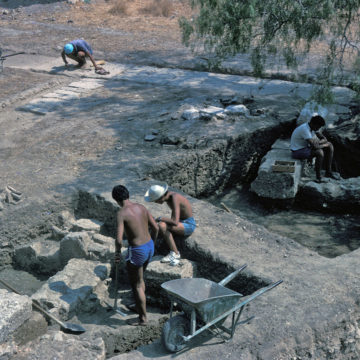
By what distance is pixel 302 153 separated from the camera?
29.8ft

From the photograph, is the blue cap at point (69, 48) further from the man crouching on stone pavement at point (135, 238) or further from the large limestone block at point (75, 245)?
the man crouching on stone pavement at point (135, 238)

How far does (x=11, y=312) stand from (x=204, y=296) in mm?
1741

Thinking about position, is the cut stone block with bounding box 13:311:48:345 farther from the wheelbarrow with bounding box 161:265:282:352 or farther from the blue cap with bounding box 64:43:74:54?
the blue cap with bounding box 64:43:74:54

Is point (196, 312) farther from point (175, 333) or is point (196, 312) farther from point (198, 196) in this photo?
point (198, 196)

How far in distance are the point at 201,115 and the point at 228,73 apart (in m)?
3.68

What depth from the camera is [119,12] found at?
62.1ft

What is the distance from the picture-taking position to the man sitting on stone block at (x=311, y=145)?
349 inches

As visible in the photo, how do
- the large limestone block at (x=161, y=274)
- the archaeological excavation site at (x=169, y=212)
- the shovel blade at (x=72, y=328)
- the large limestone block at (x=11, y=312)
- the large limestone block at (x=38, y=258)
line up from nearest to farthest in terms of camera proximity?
1. the large limestone block at (x=11, y=312)
2. the archaeological excavation site at (x=169, y=212)
3. the shovel blade at (x=72, y=328)
4. the large limestone block at (x=161, y=274)
5. the large limestone block at (x=38, y=258)

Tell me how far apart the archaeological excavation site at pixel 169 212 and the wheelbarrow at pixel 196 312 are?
1cm

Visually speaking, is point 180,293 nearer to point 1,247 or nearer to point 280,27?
point 1,247

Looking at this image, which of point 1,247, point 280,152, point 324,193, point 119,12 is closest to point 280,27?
point 280,152

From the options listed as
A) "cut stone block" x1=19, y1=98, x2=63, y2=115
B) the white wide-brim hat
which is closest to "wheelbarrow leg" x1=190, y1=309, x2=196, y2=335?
the white wide-brim hat

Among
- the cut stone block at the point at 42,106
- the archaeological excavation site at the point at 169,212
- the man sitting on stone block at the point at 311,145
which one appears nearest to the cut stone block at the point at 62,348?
the archaeological excavation site at the point at 169,212

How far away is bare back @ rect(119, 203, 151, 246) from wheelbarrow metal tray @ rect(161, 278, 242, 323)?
832 mm
